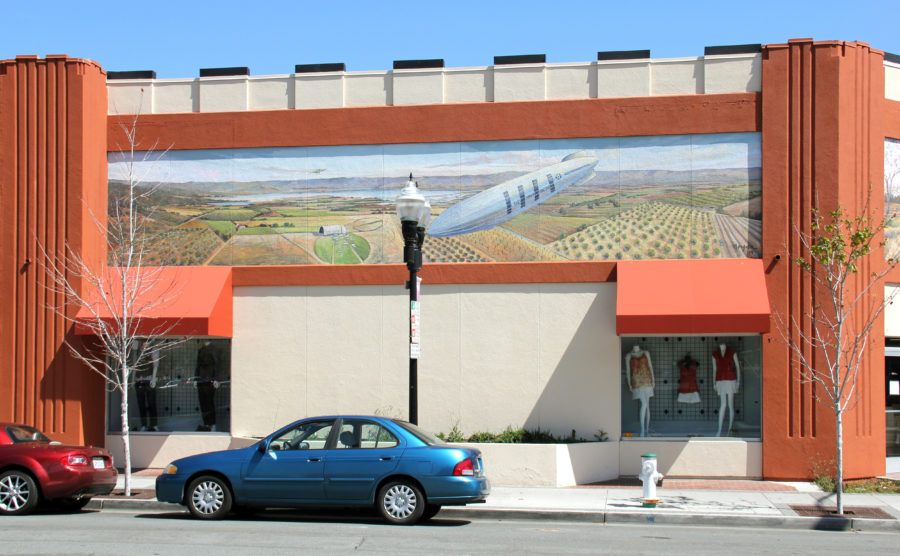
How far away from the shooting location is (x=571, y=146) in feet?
65.4

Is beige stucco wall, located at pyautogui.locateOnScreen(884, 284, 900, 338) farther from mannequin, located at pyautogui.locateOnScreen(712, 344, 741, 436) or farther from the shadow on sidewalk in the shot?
the shadow on sidewalk

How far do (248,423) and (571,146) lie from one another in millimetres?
8113

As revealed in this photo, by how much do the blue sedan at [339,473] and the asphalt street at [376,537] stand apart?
0.32 metres

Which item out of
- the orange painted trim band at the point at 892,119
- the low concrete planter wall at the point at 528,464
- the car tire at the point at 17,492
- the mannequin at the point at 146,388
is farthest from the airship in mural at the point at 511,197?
the car tire at the point at 17,492

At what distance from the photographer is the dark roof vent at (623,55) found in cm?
1998

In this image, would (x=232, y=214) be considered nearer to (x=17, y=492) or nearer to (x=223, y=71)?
(x=223, y=71)

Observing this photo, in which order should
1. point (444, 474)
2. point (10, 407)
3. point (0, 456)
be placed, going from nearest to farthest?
point (444, 474) < point (0, 456) < point (10, 407)

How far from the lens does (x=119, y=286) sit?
66.4 ft

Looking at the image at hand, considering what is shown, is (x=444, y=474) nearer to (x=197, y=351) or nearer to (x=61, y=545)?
(x=61, y=545)

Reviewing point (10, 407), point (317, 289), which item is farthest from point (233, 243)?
point (10, 407)

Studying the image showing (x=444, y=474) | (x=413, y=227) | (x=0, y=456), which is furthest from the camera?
(x=413, y=227)

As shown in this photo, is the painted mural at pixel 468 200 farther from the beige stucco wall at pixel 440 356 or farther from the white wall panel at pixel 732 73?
the white wall panel at pixel 732 73

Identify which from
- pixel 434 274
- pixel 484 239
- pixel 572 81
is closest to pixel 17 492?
pixel 434 274

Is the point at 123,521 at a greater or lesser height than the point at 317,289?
lesser
